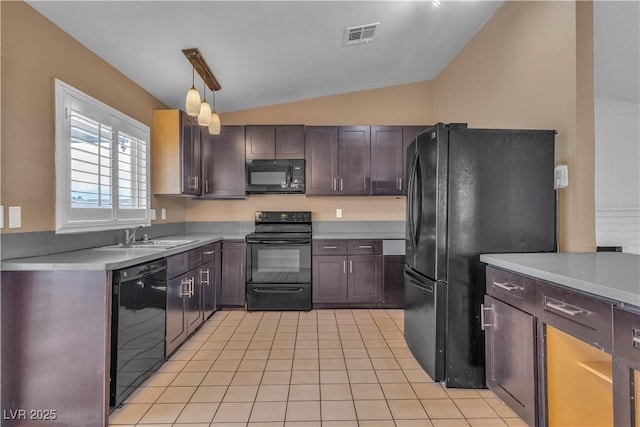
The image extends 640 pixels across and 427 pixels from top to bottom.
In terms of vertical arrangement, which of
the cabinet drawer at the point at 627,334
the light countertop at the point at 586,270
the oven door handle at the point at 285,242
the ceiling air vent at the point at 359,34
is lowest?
the cabinet drawer at the point at 627,334

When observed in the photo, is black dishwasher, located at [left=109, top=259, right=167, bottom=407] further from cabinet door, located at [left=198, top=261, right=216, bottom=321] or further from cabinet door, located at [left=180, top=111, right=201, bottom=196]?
cabinet door, located at [left=180, top=111, right=201, bottom=196]

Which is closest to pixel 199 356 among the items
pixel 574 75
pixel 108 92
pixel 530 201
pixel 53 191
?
pixel 53 191

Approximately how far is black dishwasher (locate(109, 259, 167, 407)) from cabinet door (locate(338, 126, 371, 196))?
238cm

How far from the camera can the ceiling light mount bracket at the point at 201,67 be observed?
2.65 meters

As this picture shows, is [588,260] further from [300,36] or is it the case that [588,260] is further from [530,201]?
[300,36]

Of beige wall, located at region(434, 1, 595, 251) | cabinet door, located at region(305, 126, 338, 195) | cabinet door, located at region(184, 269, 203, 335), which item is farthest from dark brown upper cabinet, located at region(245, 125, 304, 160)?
beige wall, located at region(434, 1, 595, 251)

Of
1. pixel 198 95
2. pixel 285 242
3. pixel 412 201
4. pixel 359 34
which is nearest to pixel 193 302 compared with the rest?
pixel 285 242

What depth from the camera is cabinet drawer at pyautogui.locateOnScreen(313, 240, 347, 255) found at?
3.84 metres

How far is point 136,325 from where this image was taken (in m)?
2.03

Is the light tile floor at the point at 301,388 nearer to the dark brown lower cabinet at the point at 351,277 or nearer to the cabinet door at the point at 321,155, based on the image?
the dark brown lower cabinet at the point at 351,277

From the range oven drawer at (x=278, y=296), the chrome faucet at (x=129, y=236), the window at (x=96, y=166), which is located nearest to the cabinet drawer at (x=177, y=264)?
the chrome faucet at (x=129, y=236)

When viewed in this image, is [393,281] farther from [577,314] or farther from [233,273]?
[577,314]

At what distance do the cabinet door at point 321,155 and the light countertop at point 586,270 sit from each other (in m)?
2.38

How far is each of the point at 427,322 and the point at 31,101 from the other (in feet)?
9.48
